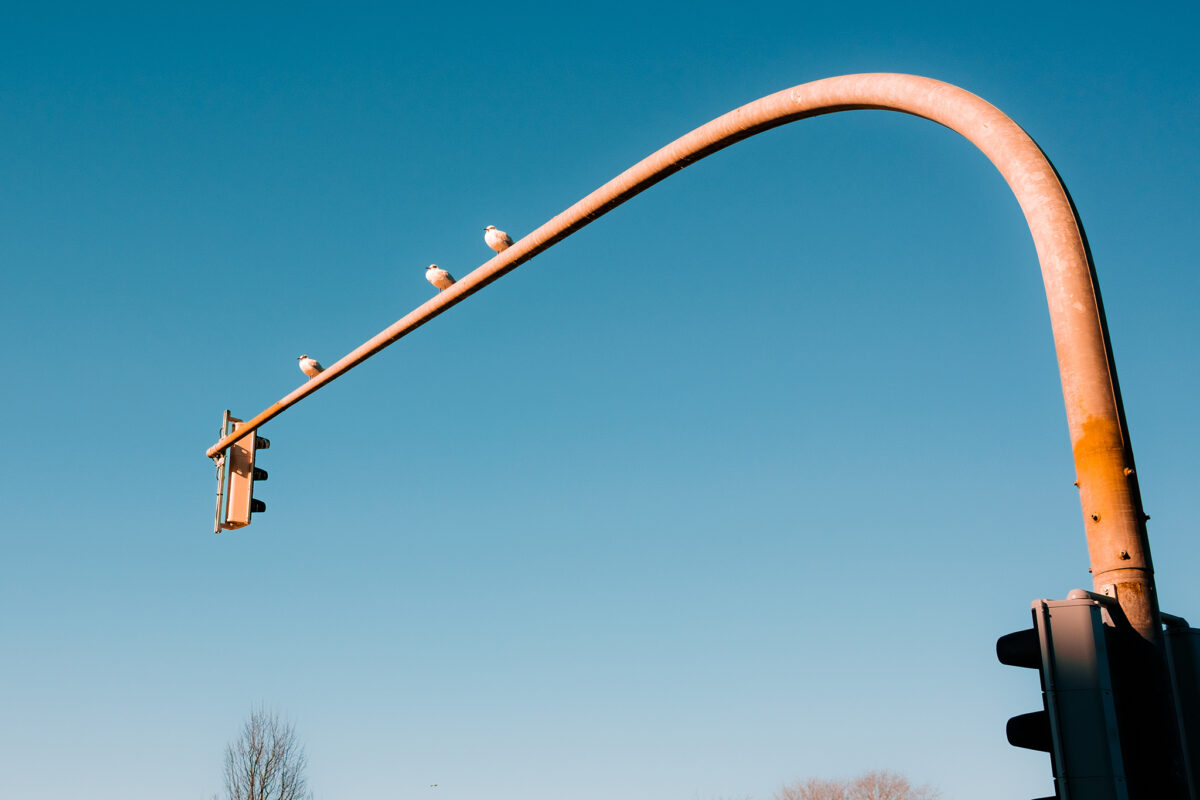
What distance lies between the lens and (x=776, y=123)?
4.88m

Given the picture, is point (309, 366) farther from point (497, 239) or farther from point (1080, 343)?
point (1080, 343)

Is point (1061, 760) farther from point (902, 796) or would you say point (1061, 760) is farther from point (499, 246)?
point (902, 796)

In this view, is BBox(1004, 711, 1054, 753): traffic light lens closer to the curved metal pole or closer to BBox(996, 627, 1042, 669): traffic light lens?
BBox(996, 627, 1042, 669): traffic light lens

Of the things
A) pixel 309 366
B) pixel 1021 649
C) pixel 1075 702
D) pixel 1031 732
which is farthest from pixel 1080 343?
pixel 309 366

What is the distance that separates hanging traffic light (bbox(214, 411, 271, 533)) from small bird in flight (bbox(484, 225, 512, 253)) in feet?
11.0

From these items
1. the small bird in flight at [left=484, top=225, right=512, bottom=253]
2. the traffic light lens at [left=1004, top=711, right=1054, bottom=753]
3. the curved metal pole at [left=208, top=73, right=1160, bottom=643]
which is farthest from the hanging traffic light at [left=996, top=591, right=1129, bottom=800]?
the small bird in flight at [left=484, top=225, right=512, bottom=253]

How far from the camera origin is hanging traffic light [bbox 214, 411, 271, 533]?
953cm

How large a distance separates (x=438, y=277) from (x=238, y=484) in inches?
117

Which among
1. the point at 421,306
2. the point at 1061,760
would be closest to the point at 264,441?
the point at 421,306

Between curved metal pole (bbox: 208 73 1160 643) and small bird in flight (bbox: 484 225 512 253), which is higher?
small bird in flight (bbox: 484 225 512 253)

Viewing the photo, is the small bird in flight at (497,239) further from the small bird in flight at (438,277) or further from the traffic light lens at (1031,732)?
the traffic light lens at (1031,732)

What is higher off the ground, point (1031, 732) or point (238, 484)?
point (238, 484)

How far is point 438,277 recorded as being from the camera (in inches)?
314

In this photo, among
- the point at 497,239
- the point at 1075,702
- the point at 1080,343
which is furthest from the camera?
the point at 497,239
